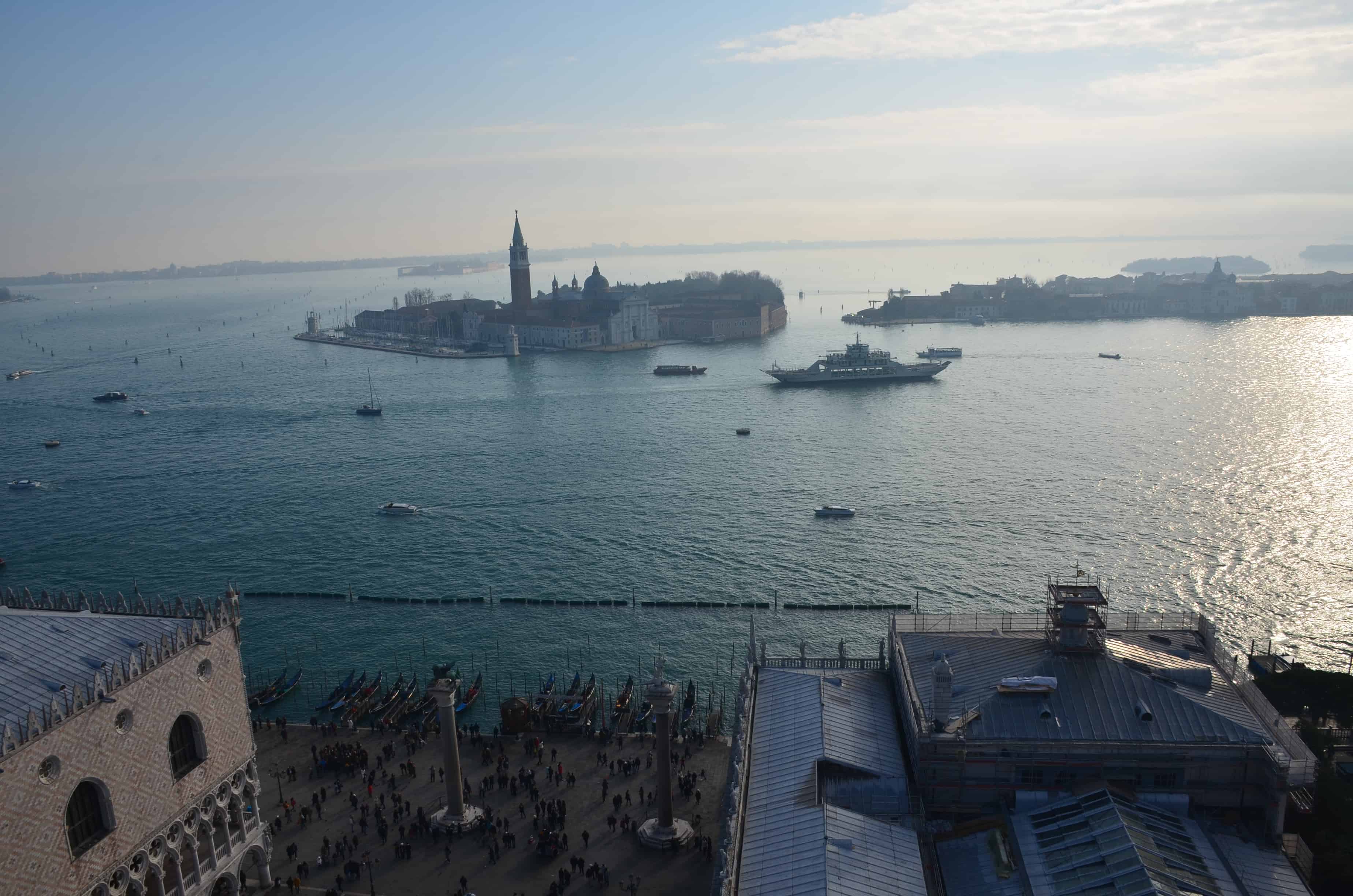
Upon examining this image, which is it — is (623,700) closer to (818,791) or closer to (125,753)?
(818,791)

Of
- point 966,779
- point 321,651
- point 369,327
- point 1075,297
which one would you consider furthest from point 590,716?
point 1075,297

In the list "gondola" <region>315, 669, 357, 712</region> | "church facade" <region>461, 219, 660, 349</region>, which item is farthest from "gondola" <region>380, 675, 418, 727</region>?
"church facade" <region>461, 219, 660, 349</region>

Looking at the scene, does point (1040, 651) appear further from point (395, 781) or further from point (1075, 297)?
point (1075, 297)

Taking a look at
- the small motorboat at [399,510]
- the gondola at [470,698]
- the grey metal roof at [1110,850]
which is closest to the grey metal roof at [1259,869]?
the grey metal roof at [1110,850]

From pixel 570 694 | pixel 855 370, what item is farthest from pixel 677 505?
pixel 855 370

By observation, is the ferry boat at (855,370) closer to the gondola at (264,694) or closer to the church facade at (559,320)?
the church facade at (559,320)

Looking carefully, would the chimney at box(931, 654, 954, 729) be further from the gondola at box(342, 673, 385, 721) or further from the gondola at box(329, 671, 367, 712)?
the gondola at box(329, 671, 367, 712)
